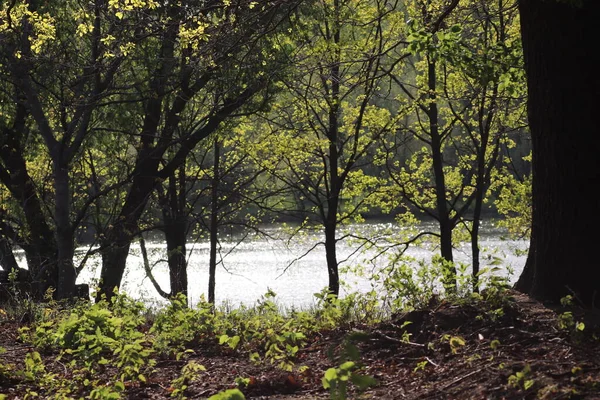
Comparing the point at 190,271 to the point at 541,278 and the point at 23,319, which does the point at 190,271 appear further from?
the point at 541,278

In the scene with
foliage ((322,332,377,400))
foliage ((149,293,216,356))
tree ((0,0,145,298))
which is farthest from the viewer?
tree ((0,0,145,298))

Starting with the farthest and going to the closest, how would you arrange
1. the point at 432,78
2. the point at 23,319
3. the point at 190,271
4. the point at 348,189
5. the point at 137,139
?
1. the point at 190,271
2. the point at 348,189
3. the point at 432,78
4. the point at 137,139
5. the point at 23,319

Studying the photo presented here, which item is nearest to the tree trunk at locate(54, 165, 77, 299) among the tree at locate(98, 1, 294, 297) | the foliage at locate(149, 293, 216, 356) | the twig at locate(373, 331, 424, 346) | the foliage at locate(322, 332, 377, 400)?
the tree at locate(98, 1, 294, 297)

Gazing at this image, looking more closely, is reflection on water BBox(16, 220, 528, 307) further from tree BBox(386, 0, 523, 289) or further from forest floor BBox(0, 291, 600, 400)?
forest floor BBox(0, 291, 600, 400)

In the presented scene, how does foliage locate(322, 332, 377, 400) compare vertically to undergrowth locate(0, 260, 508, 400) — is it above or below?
above

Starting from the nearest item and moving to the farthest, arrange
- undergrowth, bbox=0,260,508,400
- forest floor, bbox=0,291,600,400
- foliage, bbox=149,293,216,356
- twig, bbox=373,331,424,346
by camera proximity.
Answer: forest floor, bbox=0,291,600,400 → undergrowth, bbox=0,260,508,400 → twig, bbox=373,331,424,346 → foliage, bbox=149,293,216,356

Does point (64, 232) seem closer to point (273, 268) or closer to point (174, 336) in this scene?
point (174, 336)

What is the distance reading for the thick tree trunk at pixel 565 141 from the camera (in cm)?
569

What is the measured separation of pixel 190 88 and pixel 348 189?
917cm

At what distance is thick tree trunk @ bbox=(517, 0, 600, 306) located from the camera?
569 centimetres

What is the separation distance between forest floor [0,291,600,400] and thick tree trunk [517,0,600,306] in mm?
400

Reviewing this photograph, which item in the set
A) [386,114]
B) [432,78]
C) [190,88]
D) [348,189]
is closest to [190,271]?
[348,189]

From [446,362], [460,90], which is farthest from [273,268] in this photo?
[446,362]

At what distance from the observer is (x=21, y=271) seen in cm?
1398
